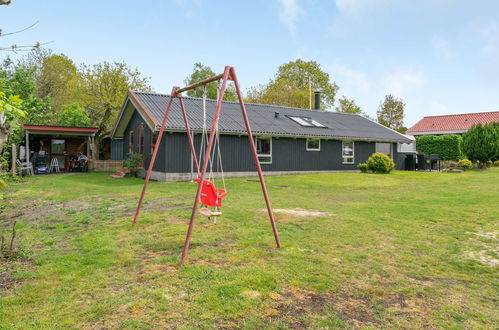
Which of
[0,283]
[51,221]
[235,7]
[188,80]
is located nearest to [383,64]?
[235,7]

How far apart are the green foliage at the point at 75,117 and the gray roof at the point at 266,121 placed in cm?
1205

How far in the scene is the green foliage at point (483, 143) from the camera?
977 inches

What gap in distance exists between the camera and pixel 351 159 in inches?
900

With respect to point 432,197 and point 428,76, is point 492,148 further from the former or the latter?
point 432,197

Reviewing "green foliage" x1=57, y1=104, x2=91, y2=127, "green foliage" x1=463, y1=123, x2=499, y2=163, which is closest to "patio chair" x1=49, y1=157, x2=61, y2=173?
"green foliage" x1=57, y1=104, x2=91, y2=127

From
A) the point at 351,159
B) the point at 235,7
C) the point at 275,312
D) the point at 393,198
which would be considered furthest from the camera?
the point at 351,159

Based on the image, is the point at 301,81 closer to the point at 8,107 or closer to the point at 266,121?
the point at 266,121

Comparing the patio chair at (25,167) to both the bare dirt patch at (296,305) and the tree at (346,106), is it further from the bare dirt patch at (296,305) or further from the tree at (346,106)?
the tree at (346,106)

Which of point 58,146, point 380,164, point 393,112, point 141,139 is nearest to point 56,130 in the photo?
point 58,146

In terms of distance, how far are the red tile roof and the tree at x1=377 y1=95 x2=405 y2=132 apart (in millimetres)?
8787

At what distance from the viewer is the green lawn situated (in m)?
3.12

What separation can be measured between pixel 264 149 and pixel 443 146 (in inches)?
785

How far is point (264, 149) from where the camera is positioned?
63.3ft

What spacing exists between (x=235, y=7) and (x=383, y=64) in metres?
12.4
